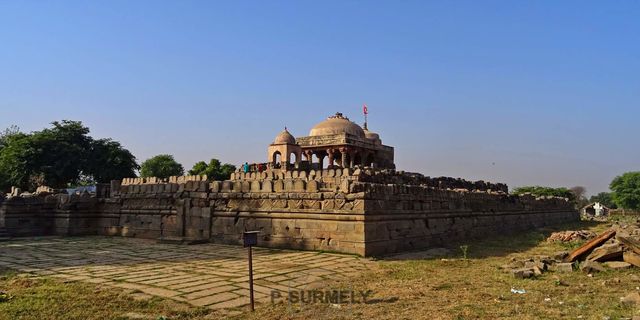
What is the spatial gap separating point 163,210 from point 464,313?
1122cm

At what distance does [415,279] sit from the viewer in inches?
272

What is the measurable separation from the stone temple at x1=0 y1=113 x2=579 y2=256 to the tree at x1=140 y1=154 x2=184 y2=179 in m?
37.7

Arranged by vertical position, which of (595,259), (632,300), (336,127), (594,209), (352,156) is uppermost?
(336,127)

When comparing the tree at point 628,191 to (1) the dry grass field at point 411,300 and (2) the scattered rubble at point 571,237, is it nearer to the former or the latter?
(2) the scattered rubble at point 571,237

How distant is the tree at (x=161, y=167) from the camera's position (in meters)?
54.3

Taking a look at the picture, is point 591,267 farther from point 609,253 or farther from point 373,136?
point 373,136

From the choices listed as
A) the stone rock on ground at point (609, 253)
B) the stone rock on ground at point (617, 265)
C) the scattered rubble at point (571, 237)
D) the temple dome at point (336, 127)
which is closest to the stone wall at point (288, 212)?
the scattered rubble at point (571, 237)

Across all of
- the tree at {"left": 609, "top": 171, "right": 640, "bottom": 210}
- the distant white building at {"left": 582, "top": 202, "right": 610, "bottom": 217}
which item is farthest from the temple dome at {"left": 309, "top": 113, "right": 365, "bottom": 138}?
the tree at {"left": 609, "top": 171, "right": 640, "bottom": 210}

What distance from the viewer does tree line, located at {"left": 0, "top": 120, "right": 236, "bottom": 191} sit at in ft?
117

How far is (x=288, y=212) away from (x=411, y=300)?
19.2 ft

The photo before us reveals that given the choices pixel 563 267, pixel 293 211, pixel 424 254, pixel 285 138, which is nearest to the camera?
pixel 563 267

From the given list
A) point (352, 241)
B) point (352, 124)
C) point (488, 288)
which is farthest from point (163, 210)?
point (352, 124)

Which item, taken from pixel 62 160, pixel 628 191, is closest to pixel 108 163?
pixel 62 160

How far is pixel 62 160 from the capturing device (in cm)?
3716
